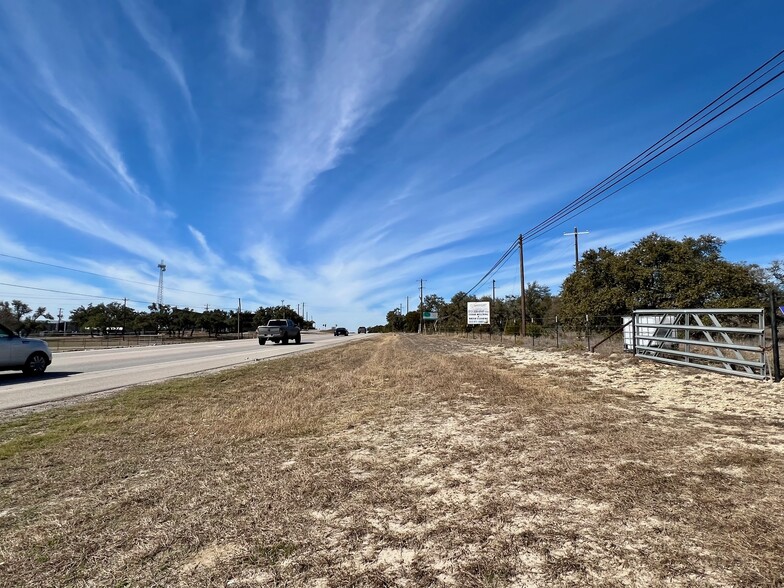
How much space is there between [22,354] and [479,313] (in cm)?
4300

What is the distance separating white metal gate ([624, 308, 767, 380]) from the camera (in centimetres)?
917

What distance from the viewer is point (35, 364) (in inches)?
496

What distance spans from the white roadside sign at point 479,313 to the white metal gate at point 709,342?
1284 inches

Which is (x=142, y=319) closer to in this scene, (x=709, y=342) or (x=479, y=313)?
(x=479, y=313)

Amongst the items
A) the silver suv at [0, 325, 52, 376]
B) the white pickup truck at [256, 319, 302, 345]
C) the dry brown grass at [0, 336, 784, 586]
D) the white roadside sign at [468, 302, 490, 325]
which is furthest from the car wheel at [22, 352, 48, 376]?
the white roadside sign at [468, 302, 490, 325]

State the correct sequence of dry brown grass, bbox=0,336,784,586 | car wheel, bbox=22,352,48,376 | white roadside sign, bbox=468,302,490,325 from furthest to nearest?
white roadside sign, bbox=468,302,490,325 < car wheel, bbox=22,352,48,376 < dry brown grass, bbox=0,336,784,586

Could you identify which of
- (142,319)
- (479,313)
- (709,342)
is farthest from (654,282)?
(142,319)

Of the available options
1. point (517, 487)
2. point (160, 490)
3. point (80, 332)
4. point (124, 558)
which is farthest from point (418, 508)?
point (80, 332)

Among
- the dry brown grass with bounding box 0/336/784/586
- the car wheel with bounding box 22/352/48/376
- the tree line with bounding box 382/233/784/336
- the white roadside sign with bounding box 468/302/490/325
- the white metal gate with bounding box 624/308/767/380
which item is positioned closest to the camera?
the dry brown grass with bounding box 0/336/784/586

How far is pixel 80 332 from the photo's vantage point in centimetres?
11925

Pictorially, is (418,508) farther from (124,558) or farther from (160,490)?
(160,490)

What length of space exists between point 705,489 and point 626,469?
0.58 metres

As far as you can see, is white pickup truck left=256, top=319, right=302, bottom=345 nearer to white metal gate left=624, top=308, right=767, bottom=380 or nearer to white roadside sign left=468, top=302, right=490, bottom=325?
white roadside sign left=468, top=302, right=490, bottom=325

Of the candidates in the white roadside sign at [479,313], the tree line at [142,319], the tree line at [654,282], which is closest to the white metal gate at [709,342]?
the tree line at [654,282]
